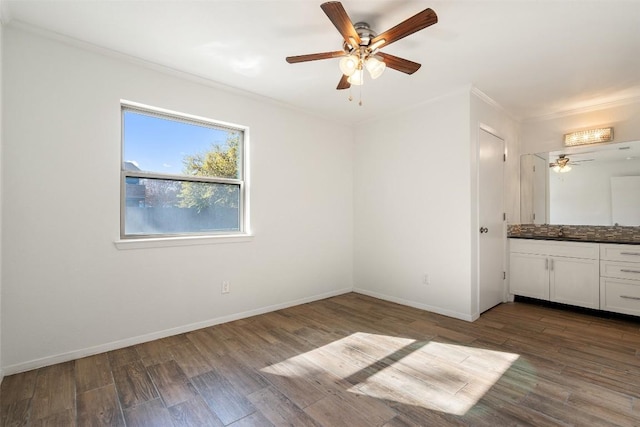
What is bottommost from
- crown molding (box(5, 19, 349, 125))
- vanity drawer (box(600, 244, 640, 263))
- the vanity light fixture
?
vanity drawer (box(600, 244, 640, 263))

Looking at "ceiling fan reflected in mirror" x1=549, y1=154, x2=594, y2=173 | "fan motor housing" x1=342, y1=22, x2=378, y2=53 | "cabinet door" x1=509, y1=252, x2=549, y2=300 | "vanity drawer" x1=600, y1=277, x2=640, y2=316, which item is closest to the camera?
"fan motor housing" x1=342, y1=22, x2=378, y2=53

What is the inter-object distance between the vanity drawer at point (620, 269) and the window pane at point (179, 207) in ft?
13.5

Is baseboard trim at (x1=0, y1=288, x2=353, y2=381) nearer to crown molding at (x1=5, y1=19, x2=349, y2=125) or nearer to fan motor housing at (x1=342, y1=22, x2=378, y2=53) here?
crown molding at (x1=5, y1=19, x2=349, y2=125)

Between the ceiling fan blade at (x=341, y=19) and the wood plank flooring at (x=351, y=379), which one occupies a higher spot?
the ceiling fan blade at (x=341, y=19)

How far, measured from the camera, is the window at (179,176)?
2.71 metres

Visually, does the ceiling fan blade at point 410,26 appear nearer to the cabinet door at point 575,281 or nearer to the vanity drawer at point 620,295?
the cabinet door at point 575,281

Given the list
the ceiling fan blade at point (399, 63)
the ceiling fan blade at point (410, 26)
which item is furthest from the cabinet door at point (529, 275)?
the ceiling fan blade at point (410, 26)

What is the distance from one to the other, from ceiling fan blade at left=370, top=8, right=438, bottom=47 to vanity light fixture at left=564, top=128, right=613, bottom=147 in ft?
10.7

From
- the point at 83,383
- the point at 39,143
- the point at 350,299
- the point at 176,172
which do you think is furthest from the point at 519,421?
the point at 39,143

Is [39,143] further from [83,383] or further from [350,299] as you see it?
[350,299]

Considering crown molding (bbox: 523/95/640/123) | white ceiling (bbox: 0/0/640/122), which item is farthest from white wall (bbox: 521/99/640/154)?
white ceiling (bbox: 0/0/640/122)


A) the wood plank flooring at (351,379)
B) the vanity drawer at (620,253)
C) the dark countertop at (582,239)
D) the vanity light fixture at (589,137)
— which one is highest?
the vanity light fixture at (589,137)

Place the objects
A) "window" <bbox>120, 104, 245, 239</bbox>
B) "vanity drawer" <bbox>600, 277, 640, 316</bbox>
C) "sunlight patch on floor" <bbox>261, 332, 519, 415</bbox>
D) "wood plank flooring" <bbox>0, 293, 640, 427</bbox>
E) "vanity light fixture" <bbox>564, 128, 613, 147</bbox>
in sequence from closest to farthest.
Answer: "wood plank flooring" <bbox>0, 293, 640, 427</bbox> → "sunlight patch on floor" <bbox>261, 332, 519, 415</bbox> → "window" <bbox>120, 104, 245, 239</bbox> → "vanity drawer" <bbox>600, 277, 640, 316</bbox> → "vanity light fixture" <bbox>564, 128, 613, 147</bbox>

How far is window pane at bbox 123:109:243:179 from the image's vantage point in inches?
108
